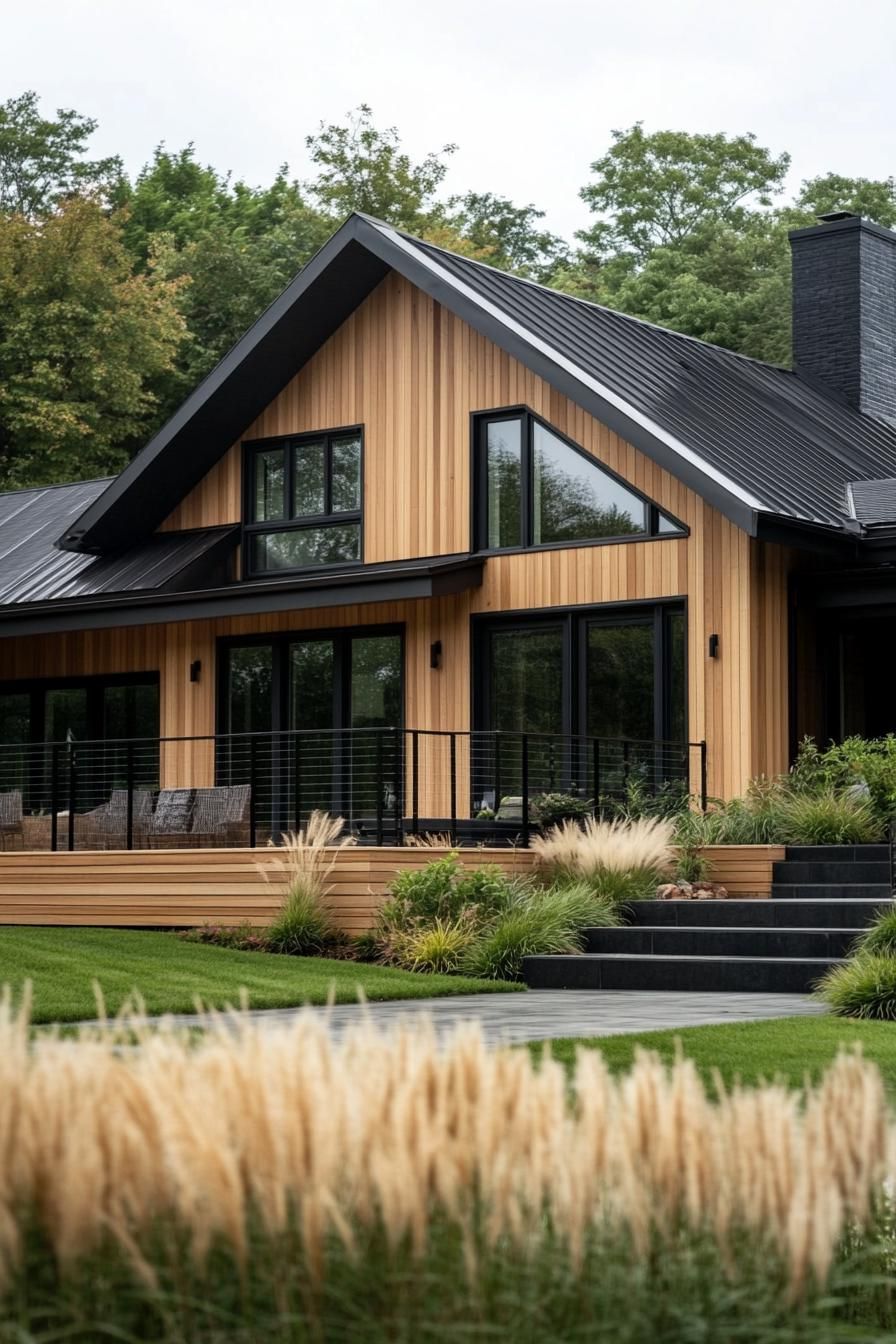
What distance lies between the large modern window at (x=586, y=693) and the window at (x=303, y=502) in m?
2.40

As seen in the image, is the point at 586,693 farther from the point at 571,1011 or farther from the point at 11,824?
the point at 571,1011

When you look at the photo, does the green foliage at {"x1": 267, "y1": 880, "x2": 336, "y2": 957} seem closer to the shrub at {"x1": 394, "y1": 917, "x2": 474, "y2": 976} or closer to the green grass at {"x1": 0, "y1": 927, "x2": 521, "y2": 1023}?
the green grass at {"x1": 0, "y1": 927, "x2": 521, "y2": 1023}

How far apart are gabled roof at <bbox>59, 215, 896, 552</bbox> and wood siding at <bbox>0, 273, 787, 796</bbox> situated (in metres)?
0.43

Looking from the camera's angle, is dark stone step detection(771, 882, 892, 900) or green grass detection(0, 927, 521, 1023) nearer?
green grass detection(0, 927, 521, 1023)

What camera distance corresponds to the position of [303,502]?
68.9 feet

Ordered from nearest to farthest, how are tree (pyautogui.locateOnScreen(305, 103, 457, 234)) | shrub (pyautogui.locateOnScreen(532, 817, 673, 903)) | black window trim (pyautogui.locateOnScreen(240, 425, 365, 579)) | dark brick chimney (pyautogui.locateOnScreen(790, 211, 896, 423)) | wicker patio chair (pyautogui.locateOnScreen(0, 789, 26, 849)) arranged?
shrub (pyautogui.locateOnScreen(532, 817, 673, 903)) < wicker patio chair (pyautogui.locateOnScreen(0, 789, 26, 849)) < black window trim (pyautogui.locateOnScreen(240, 425, 365, 579)) < dark brick chimney (pyautogui.locateOnScreen(790, 211, 896, 423)) < tree (pyautogui.locateOnScreen(305, 103, 457, 234))

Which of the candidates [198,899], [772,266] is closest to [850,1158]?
[198,899]

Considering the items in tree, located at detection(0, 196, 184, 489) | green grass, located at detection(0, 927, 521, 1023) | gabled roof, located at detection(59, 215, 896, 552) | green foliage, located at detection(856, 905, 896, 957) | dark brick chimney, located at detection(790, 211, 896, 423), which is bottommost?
green grass, located at detection(0, 927, 521, 1023)

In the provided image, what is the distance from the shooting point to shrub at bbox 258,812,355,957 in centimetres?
1453

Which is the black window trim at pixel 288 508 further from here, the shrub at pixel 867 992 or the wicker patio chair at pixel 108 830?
the shrub at pixel 867 992

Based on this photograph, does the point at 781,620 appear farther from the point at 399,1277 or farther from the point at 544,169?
the point at 544,169

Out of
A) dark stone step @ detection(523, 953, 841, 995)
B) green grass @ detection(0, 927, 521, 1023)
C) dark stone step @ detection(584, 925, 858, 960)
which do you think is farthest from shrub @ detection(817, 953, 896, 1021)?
green grass @ detection(0, 927, 521, 1023)

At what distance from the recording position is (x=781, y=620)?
58.0ft

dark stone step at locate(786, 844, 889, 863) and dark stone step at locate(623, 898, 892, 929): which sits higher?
dark stone step at locate(786, 844, 889, 863)
